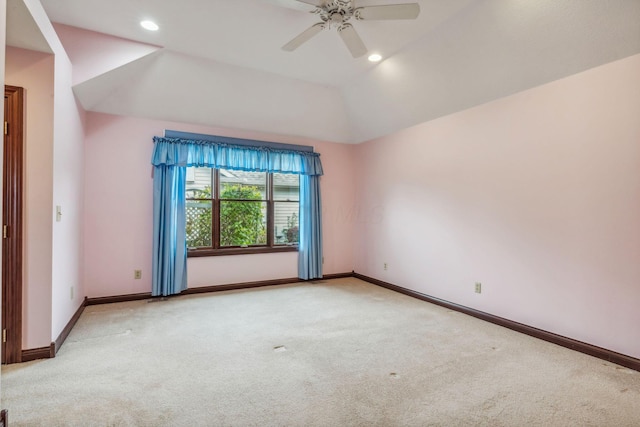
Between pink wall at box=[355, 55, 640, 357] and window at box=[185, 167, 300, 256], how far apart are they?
1928mm

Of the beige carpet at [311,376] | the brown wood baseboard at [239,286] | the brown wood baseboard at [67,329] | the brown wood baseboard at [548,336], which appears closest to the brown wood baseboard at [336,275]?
the brown wood baseboard at [239,286]

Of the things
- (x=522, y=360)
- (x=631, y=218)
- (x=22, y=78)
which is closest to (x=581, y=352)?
(x=522, y=360)

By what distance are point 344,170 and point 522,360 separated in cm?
381

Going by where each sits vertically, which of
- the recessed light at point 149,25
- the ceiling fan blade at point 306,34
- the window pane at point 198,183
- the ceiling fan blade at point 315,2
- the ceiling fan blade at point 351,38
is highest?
the recessed light at point 149,25

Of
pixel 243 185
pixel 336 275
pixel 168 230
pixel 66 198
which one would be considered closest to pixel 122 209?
pixel 168 230

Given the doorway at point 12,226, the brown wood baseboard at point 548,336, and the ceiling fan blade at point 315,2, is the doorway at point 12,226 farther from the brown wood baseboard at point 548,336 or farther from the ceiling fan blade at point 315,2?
the brown wood baseboard at point 548,336

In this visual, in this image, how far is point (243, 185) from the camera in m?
4.98

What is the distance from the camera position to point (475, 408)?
1886 mm

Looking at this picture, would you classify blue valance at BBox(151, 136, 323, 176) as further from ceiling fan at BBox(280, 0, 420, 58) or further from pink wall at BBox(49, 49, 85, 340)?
ceiling fan at BBox(280, 0, 420, 58)

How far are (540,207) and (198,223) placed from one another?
4152 mm

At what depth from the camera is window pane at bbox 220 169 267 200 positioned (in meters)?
4.84

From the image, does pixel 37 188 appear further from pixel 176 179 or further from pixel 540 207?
pixel 540 207

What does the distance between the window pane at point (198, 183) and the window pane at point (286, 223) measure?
1.08m

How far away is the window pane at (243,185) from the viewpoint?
4836 millimetres
